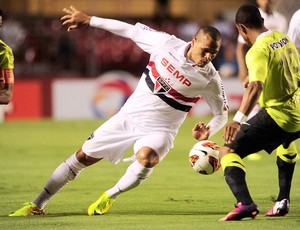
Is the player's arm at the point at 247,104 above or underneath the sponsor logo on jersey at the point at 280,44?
underneath

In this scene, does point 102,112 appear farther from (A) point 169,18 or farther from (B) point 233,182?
(B) point 233,182

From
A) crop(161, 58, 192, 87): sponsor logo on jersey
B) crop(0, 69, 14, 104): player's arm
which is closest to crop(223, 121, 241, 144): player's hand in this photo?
crop(161, 58, 192, 87): sponsor logo on jersey

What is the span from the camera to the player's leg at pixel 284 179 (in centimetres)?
853

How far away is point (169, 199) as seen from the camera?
9.98m

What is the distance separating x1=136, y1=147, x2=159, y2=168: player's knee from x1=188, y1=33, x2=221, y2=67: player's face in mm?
979

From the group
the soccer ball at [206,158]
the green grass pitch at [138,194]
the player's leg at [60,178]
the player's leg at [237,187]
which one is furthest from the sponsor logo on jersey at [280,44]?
the player's leg at [60,178]

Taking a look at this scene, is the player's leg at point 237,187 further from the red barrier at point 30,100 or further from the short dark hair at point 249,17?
the red barrier at point 30,100

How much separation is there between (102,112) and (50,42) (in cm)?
264

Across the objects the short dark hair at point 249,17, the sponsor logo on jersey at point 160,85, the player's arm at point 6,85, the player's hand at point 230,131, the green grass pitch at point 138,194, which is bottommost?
the green grass pitch at point 138,194

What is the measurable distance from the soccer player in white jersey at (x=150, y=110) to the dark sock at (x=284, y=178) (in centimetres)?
76

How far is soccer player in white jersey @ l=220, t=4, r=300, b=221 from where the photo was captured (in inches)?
313

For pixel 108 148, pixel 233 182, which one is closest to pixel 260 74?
pixel 233 182

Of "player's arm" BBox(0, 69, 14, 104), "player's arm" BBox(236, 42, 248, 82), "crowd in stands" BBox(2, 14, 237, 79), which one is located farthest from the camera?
"crowd in stands" BBox(2, 14, 237, 79)

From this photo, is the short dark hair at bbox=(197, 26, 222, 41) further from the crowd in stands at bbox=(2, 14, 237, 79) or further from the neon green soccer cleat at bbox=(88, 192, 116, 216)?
the crowd in stands at bbox=(2, 14, 237, 79)
